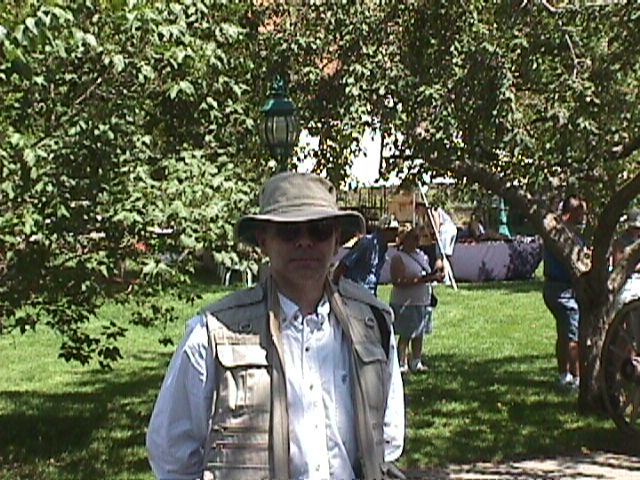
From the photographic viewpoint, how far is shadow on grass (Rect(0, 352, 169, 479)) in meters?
8.67

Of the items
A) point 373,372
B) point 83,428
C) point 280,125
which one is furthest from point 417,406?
point 373,372

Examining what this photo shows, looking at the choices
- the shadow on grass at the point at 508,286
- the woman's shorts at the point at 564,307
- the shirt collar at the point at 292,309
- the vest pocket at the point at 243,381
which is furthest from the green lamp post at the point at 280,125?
the shadow on grass at the point at 508,286

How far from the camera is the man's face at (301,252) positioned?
305 cm

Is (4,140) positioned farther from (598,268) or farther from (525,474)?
(598,268)

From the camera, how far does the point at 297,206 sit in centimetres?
308

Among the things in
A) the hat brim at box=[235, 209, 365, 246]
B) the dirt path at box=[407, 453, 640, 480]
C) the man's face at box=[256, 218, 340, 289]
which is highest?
the hat brim at box=[235, 209, 365, 246]

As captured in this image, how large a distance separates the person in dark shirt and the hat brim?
7670mm

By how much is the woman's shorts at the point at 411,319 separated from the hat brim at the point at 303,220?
366 inches

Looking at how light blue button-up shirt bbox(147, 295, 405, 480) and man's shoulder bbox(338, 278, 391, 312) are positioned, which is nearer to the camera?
light blue button-up shirt bbox(147, 295, 405, 480)

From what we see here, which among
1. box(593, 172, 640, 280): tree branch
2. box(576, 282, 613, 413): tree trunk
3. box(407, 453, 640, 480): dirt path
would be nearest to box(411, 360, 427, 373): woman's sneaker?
box(576, 282, 613, 413): tree trunk

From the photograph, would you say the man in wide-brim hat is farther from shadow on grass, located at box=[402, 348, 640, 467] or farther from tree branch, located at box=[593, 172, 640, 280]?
tree branch, located at box=[593, 172, 640, 280]

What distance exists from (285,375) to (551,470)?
591 cm

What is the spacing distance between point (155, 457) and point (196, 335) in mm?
327

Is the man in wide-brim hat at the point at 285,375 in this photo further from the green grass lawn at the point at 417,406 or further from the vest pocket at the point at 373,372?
the green grass lawn at the point at 417,406
